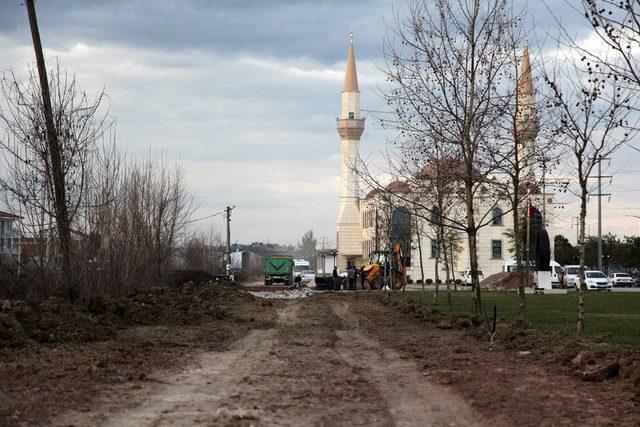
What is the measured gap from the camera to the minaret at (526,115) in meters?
21.8

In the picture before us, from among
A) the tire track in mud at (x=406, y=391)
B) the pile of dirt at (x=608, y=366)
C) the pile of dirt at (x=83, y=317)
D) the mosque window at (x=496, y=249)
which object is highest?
Result: the mosque window at (x=496, y=249)

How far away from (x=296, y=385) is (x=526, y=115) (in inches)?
477

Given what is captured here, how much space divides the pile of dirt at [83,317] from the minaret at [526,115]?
9.47 metres

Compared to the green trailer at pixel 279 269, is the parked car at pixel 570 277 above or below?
below

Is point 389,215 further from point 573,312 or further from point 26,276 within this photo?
point 26,276

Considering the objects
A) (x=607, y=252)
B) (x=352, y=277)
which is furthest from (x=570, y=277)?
(x=607, y=252)

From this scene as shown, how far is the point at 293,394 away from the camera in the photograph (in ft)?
37.1

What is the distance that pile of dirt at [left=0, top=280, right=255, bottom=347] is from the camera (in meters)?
17.8

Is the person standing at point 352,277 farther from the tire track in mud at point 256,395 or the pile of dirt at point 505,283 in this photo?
the tire track in mud at point 256,395

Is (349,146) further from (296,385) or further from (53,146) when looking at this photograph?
(296,385)

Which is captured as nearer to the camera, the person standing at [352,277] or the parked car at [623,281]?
the person standing at [352,277]

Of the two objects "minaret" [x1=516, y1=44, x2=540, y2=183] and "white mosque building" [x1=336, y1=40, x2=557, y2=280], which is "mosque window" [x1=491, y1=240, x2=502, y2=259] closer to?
"white mosque building" [x1=336, y1=40, x2=557, y2=280]

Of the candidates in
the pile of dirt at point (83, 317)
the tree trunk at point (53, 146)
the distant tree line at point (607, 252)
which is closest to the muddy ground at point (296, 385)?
the pile of dirt at point (83, 317)

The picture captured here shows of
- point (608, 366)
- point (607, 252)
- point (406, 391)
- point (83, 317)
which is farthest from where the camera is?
point (607, 252)
